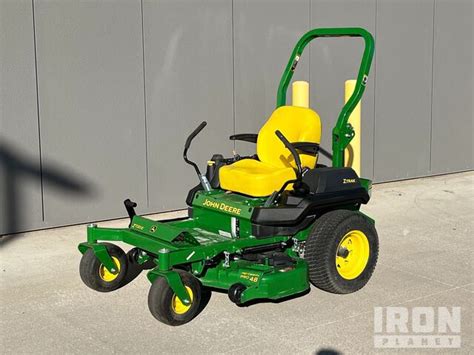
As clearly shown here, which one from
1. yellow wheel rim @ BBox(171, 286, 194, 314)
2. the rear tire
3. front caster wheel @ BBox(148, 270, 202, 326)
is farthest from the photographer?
the rear tire

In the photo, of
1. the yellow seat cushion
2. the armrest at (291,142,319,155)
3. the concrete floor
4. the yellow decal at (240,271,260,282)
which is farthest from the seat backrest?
the yellow decal at (240,271,260,282)

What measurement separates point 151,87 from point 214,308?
3.15 meters

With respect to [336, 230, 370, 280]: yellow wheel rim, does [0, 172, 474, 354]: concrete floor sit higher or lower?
lower

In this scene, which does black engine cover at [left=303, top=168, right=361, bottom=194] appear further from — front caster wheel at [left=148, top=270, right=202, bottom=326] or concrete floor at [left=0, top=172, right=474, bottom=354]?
front caster wheel at [left=148, top=270, right=202, bottom=326]

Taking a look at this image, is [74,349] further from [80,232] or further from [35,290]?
[80,232]

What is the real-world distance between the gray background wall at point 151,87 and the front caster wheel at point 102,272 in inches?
76.1

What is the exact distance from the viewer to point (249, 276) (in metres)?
4.70

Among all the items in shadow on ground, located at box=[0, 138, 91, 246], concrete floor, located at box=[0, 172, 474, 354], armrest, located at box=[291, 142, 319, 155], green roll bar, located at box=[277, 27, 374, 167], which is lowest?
concrete floor, located at box=[0, 172, 474, 354]

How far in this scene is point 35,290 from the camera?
5305mm

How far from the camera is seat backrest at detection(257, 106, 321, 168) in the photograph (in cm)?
556

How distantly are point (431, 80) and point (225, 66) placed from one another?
3.30 m

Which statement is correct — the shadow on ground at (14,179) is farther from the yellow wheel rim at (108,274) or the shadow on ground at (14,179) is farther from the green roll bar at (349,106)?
the green roll bar at (349,106)

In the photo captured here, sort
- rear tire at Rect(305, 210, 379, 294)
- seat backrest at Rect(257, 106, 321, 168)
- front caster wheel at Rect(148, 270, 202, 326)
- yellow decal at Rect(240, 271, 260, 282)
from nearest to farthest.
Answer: front caster wheel at Rect(148, 270, 202, 326)
yellow decal at Rect(240, 271, 260, 282)
rear tire at Rect(305, 210, 379, 294)
seat backrest at Rect(257, 106, 321, 168)

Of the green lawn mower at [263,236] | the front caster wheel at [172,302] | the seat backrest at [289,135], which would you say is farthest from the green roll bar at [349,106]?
the front caster wheel at [172,302]
